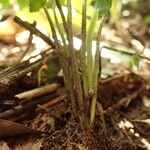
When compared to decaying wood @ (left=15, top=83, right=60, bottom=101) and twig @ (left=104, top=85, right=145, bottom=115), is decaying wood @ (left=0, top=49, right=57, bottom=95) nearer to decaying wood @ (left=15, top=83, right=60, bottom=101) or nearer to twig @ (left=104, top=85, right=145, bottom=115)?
decaying wood @ (left=15, top=83, right=60, bottom=101)

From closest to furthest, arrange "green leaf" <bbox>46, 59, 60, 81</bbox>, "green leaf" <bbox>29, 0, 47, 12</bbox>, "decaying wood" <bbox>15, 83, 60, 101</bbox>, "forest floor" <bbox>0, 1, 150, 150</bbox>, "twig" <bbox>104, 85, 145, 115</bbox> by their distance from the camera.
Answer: "green leaf" <bbox>29, 0, 47, 12</bbox>, "forest floor" <bbox>0, 1, 150, 150</bbox>, "decaying wood" <bbox>15, 83, 60, 101</bbox>, "green leaf" <bbox>46, 59, 60, 81</bbox>, "twig" <bbox>104, 85, 145, 115</bbox>

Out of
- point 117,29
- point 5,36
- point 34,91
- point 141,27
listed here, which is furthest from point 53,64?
point 141,27

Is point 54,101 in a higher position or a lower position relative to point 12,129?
higher

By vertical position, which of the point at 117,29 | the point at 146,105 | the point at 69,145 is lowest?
the point at 69,145

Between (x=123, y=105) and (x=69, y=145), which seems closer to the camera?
(x=69, y=145)

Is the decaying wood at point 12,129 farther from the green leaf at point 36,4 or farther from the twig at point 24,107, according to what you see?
the green leaf at point 36,4

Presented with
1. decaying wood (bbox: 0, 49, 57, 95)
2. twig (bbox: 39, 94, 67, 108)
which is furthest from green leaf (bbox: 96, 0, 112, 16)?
twig (bbox: 39, 94, 67, 108)

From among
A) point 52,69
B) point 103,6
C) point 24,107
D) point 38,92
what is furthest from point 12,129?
point 103,6

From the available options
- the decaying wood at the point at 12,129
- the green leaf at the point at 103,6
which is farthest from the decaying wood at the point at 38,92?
the green leaf at the point at 103,6

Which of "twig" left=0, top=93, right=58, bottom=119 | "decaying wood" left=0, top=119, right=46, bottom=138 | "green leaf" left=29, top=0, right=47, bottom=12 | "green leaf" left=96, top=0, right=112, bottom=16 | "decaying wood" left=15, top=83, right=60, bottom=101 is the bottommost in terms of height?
"decaying wood" left=0, top=119, right=46, bottom=138

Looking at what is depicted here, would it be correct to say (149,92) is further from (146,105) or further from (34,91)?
(34,91)

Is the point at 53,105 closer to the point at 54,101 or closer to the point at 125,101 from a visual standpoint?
the point at 54,101
